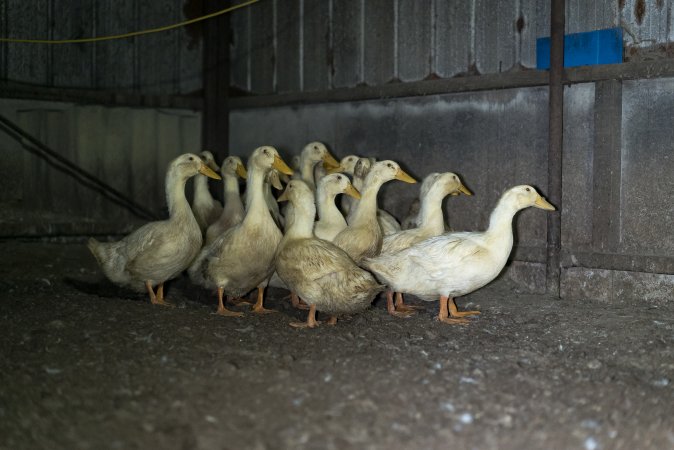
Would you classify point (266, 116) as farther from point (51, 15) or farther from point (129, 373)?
point (129, 373)

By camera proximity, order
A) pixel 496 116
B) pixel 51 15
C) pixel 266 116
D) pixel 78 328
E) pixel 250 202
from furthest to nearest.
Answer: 1. pixel 266 116
2. pixel 51 15
3. pixel 496 116
4. pixel 250 202
5. pixel 78 328

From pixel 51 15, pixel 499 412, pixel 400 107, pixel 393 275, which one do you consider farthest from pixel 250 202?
pixel 51 15

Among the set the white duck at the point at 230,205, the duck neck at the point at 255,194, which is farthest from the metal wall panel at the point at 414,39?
the duck neck at the point at 255,194

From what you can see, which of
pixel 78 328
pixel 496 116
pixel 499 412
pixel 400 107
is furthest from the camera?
pixel 400 107

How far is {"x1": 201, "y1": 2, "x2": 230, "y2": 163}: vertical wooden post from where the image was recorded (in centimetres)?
989

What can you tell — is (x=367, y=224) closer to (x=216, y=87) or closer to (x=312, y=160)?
(x=312, y=160)

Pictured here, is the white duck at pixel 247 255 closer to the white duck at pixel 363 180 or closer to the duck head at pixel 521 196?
the white duck at pixel 363 180

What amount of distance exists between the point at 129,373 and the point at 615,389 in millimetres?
2871

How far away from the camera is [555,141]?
6.88 m

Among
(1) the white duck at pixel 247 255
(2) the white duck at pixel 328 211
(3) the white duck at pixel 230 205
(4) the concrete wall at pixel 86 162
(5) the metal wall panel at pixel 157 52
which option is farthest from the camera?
(5) the metal wall panel at pixel 157 52

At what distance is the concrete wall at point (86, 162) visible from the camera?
8711 mm

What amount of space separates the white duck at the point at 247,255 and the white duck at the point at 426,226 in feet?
3.53

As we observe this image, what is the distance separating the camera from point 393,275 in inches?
234

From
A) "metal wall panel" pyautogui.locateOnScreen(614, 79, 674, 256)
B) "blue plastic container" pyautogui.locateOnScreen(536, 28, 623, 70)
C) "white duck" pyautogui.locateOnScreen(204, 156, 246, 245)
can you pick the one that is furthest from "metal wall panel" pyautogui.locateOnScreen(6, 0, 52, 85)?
"metal wall panel" pyautogui.locateOnScreen(614, 79, 674, 256)
